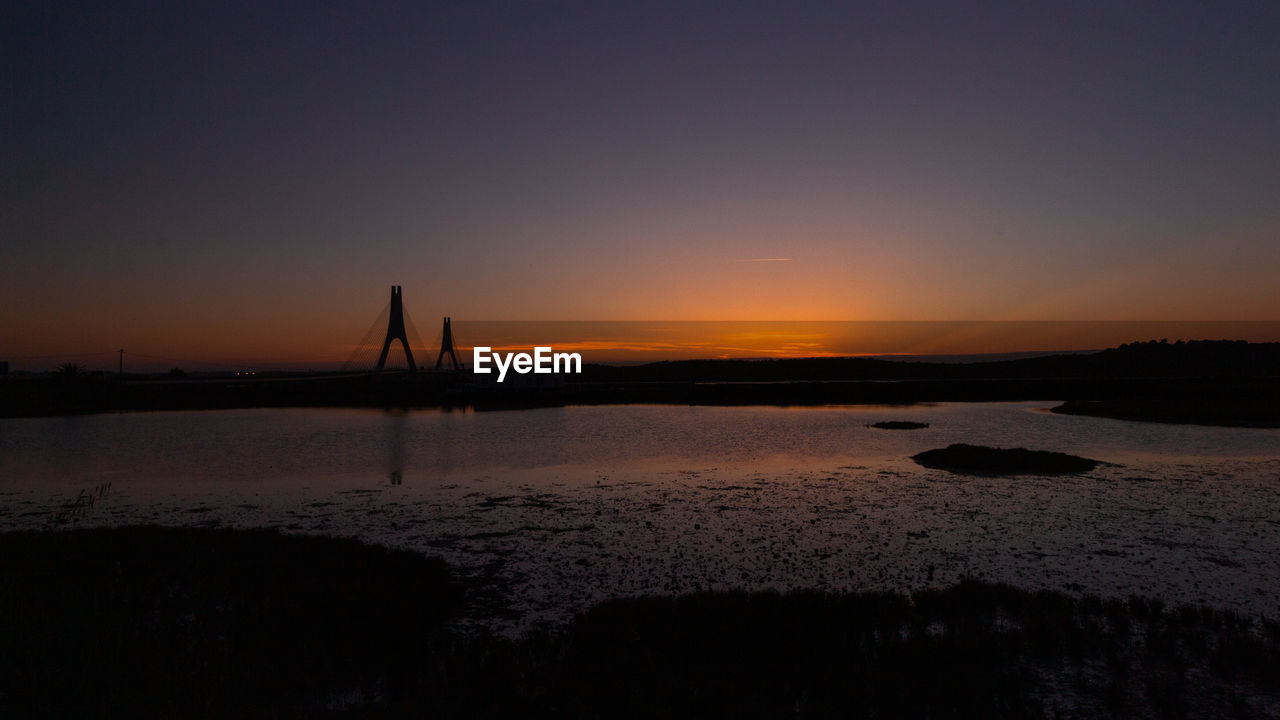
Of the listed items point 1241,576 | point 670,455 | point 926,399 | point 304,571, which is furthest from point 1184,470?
point 926,399

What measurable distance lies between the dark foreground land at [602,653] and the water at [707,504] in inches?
60.1

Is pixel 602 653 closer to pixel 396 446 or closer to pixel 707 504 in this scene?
pixel 707 504

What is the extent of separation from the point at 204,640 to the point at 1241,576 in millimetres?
18104

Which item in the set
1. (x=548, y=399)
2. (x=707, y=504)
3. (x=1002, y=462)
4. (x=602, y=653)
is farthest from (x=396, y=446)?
(x=548, y=399)

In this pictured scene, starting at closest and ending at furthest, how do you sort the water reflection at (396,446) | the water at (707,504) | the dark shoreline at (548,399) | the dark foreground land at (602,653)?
1. the dark foreground land at (602,653)
2. the water at (707,504)
3. the water reflection at (396,446)
4. the dark shoreline at (548,399)

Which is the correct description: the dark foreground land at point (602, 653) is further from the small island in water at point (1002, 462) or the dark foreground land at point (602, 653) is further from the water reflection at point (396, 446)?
the small island in water at point (1002, 462)

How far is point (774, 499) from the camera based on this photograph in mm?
21484

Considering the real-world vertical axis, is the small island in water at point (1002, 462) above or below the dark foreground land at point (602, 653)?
below

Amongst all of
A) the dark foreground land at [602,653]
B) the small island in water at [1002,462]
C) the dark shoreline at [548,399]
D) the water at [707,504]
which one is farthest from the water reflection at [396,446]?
the small island in water at [1002,462]

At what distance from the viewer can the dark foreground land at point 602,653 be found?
25.7 ft

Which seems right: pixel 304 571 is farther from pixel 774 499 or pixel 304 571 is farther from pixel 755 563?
pixel 774 499

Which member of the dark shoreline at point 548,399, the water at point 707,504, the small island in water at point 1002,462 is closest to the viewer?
the water at point 707,504

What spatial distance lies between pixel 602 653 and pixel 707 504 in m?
11.8

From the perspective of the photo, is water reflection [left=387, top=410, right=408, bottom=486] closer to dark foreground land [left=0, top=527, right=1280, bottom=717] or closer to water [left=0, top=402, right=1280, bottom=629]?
water [left=0, top=402, right=1280, bottom=629]
